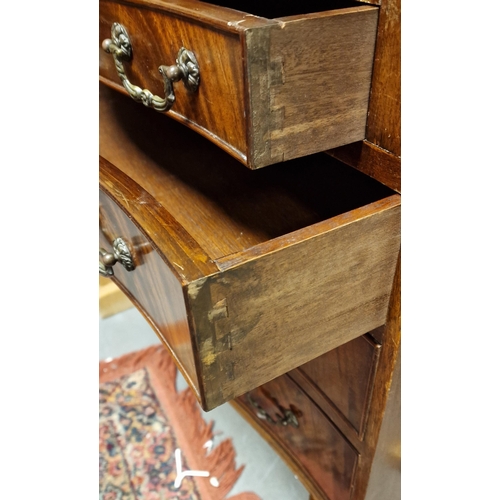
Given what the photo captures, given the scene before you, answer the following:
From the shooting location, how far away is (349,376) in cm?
60

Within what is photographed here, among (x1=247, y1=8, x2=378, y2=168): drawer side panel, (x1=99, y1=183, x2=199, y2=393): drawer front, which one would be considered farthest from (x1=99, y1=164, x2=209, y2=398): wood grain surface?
(x1=247, y1=8, x2=378, y2=168): drawer side panel

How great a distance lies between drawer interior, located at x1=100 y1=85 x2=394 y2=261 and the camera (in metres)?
0.63

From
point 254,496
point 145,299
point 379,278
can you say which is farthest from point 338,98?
point 254,496

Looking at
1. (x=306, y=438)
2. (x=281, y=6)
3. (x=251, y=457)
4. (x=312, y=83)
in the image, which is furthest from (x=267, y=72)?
(x=251, y=457)

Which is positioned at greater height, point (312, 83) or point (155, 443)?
point (312, 83)

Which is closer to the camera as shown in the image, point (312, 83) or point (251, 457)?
point (312, 83)

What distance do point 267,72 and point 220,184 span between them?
37 cm

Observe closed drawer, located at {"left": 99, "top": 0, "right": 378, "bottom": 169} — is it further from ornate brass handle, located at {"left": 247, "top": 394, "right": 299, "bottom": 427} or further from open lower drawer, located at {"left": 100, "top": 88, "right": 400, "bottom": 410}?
ornate brass handle, located at {"left": 247, "top": 394, "right": 299, "bottom": 427}

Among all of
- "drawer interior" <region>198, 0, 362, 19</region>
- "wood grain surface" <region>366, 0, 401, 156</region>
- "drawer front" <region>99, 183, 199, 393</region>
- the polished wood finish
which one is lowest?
"drawer front" <region>99, 183, 199, 393</region>

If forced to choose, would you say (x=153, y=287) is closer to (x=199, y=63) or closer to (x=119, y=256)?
(x=119, y=256)

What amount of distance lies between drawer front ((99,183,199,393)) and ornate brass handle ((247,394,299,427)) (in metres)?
0.31

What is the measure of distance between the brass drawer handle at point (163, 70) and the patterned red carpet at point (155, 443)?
0.69 meters

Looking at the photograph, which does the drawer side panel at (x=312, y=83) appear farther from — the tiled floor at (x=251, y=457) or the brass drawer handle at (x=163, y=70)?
the tiled floor at (x=251, y=457)

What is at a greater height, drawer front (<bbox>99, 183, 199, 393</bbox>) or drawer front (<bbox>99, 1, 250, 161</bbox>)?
drawer front (<bbox>99, 1, 250, 161</bbox>)
